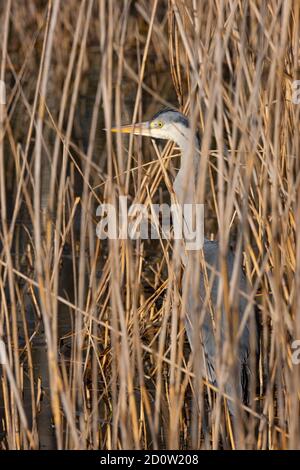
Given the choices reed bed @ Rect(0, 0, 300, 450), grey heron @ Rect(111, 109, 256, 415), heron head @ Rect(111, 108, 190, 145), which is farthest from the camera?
heron head @ Rect(111, 108, 190, 145)

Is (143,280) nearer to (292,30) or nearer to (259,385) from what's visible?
(259,385)

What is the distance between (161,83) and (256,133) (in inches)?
230

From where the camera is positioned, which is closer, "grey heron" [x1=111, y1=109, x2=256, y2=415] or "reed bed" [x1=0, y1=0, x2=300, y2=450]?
"reed bed" [x1=0, y1=0, x2=300, y2=450]
